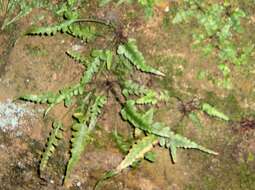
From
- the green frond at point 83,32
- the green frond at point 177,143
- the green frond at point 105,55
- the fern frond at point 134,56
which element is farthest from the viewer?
the green frond at point 83,32

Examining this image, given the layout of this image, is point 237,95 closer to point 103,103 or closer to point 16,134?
point 103,103

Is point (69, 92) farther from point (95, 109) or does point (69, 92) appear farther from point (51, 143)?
point (51, 143)

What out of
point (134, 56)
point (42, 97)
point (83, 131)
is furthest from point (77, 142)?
point (134, 56)

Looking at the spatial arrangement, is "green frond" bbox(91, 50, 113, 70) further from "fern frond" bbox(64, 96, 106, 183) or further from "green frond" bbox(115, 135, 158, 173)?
"green frond" bbox(115, 135, 158, 173)

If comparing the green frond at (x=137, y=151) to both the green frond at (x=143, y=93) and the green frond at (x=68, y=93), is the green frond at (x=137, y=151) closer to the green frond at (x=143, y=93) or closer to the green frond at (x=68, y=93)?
the green frond at (x=143, y=93)

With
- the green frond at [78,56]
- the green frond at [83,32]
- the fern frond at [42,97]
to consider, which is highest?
the green frond at [83,32]

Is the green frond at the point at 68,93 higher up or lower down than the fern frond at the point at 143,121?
higher up

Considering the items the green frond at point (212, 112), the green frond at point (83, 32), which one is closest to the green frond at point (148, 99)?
the green frond at point (212, 112)
